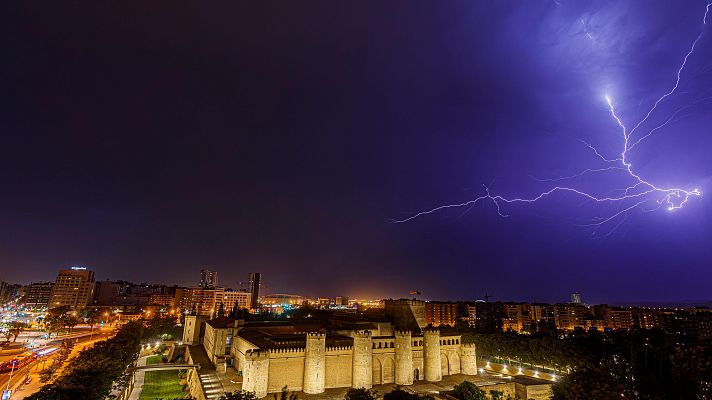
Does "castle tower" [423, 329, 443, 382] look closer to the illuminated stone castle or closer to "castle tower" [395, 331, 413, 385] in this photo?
the illuminated stone castle

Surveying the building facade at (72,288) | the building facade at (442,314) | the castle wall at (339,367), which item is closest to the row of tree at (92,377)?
the castle wall at (339,367)

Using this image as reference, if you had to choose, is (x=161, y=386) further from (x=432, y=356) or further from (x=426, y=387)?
(x=432, y=356)

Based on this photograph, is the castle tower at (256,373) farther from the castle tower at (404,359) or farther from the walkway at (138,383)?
the castle tower at (404,359)

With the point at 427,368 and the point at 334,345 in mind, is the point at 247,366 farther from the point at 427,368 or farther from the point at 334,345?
the point at 427,368

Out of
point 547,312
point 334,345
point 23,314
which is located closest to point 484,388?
point 334,345

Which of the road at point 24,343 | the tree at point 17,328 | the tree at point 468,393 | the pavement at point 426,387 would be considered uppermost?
the tree at point 17,328

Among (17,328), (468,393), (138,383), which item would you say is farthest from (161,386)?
(17,328)

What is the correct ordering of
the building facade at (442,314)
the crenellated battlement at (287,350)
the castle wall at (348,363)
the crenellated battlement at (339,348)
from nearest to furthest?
the castle wall at (348,363) → the crenellated battlement at (287,350) → the crenellated battlement at (339,348) → the building facade at (442,314)
